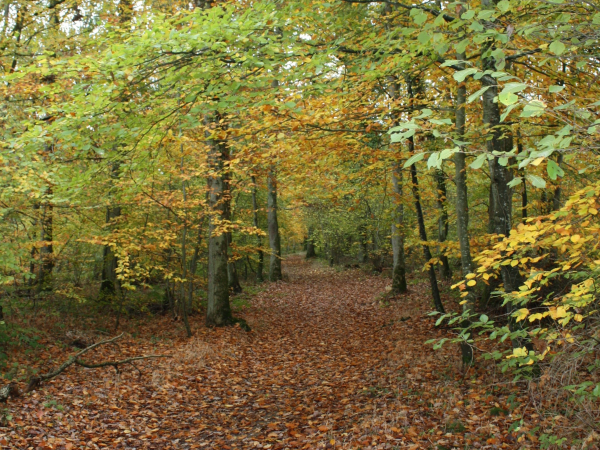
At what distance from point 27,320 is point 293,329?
22.6 ft

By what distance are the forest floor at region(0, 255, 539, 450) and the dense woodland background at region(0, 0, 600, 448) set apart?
27.1 inches

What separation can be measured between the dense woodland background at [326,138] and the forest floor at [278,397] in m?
0.69

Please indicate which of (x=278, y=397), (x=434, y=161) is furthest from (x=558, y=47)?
(x=278, y=397)

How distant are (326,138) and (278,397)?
192 inches

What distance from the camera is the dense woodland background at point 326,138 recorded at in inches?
123

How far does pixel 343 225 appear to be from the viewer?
23.6 metres

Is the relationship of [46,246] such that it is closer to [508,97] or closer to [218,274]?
[218,274]

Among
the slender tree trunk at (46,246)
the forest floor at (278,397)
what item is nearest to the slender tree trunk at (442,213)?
the forest floor at (278,397)

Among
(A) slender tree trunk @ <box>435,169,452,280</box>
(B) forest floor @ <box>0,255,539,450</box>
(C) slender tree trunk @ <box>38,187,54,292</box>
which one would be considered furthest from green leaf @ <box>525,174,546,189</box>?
(C) slender tree trunk @ <box>38,187,54,292</box>

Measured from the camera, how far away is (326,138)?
25.6 ft

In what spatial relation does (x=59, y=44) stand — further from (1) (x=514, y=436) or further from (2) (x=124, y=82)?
(1) (x=514, y=436)

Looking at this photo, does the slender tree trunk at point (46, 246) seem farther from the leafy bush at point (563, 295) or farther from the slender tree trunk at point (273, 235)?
the slender tree trunk at point (273, 235)

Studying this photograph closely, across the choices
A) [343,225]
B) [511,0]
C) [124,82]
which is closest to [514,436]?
[511,0]

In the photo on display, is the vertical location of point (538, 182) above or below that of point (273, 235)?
above
